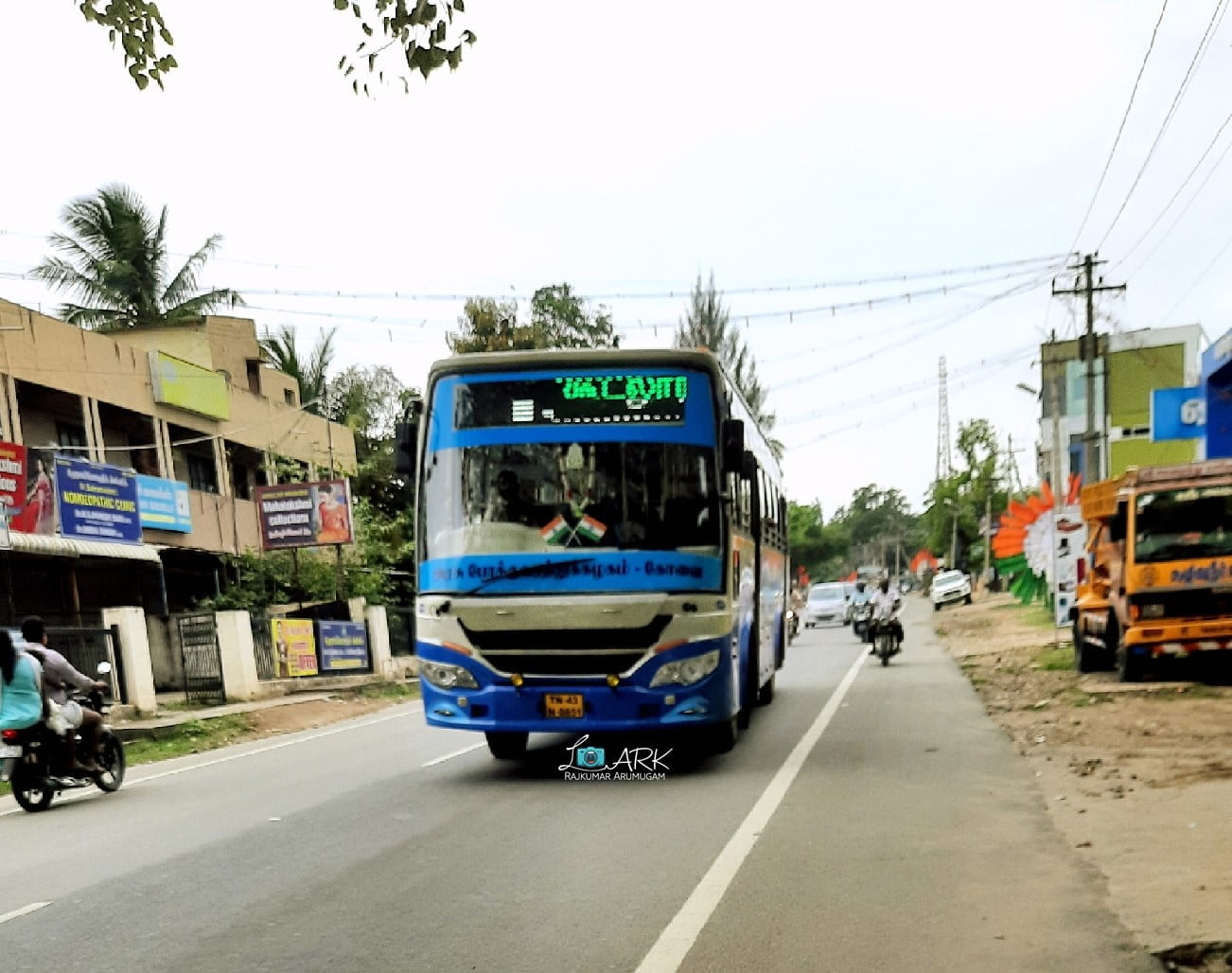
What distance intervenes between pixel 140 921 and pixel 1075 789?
673 cm

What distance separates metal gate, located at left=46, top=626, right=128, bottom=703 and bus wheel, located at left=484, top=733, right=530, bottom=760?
964 cm

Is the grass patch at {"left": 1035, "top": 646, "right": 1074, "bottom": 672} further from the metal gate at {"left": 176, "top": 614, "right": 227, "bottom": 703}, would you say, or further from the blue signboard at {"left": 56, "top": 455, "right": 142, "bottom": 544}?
the blue signboard at {"left": 56, "top": 455, "right": 142, "bottom": 544}

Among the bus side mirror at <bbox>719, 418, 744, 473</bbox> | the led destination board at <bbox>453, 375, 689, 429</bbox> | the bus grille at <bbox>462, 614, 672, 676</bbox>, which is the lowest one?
the bus grille at <bbox>462, 614, 672, 676</bbox>

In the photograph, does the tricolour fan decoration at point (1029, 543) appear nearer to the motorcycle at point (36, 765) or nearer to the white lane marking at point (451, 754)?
the white lane marking at point (451, 754)

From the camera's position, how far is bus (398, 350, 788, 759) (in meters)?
10.3

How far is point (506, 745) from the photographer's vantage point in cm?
1249

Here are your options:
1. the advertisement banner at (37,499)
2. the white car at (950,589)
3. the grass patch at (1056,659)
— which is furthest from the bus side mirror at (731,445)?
the white car at (950,589)

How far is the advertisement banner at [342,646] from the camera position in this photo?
28.2m

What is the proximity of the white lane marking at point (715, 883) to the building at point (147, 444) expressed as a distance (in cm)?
1509

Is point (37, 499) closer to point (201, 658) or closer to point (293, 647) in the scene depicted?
point (201, 658)

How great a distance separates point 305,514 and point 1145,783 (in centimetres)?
2247

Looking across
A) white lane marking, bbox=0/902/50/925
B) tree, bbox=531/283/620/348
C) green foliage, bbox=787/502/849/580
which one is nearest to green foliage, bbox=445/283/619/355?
tree, bbox=531/283/620/348

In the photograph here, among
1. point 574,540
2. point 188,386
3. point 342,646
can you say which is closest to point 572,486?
point 574,540

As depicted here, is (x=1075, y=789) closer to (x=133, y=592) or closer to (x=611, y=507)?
(x=611, y=507)
